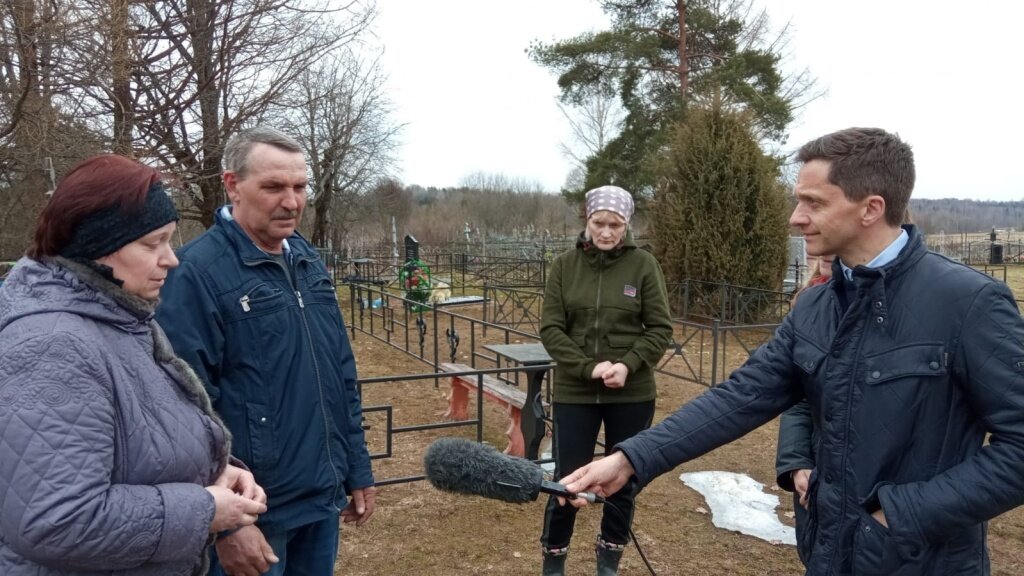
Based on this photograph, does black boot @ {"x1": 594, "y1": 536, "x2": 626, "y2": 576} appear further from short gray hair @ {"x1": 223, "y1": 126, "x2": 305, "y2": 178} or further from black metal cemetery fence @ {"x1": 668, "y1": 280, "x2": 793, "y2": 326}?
black metal cemetery fence @ {"x1": 668, "y1": 280, "x2": 793, "y2": 326}

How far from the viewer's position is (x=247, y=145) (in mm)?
2189

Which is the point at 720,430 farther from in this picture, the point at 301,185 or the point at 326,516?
A: the point at 301,185

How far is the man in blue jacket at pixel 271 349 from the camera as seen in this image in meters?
1.98

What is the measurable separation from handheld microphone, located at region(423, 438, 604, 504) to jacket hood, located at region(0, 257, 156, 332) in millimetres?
871

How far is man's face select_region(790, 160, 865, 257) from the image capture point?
1.66 m

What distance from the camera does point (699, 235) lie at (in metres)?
12.9

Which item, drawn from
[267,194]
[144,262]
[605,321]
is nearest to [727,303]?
[605,321]

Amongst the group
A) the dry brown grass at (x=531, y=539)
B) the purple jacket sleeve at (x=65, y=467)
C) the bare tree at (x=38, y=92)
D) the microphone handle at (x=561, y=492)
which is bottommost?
the dry brown grass at (x=531, y=539)

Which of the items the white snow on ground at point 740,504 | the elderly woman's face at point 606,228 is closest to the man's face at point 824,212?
the elderly woman's face at point 606,228

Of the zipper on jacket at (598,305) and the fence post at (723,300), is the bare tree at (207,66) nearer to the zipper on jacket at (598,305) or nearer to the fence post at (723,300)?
the zipper on jacket at (598,305)

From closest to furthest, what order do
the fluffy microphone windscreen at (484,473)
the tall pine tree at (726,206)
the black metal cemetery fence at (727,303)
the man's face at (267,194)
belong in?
the fluffy microphone windscreen at (484,473) < the man's face at (267,194) < the black metal cemetery fence at (727,303) < the tall pine tree at (726,206)

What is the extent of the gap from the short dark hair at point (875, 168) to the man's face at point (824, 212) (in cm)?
2

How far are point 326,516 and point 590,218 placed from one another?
1.79 metres

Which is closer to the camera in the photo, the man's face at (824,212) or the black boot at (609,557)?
the man's face at (824,212)
